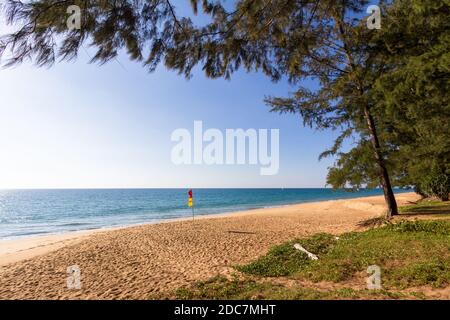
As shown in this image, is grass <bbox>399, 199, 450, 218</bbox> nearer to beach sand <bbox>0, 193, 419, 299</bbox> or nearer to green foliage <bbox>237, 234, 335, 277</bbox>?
green foliage <bbox>237, 234, 335, 277</bbox>

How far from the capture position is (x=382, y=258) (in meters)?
7.53

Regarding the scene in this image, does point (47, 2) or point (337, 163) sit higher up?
point (47, 2)

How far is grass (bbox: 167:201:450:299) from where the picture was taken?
5438 mm

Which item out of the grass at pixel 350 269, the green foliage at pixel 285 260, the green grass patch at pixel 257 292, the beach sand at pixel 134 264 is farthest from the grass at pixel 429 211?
the green grass patch at pixel 257 292

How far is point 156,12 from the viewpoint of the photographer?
5152 mm

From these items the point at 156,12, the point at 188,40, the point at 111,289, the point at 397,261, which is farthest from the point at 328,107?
the point at 111,289

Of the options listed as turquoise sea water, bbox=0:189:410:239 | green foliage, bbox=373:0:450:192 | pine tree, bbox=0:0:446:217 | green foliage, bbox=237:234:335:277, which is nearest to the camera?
pine tree, bbox=0:0:446:217

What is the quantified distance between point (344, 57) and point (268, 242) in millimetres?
10844

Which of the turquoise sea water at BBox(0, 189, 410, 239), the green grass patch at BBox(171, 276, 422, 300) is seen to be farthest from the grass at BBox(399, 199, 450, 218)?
the green grass patch at BBox(171, 276, 422, 300)

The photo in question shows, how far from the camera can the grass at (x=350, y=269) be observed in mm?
5438

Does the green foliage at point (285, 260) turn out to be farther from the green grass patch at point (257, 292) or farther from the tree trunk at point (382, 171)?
the tree trunk at point (382, 171)

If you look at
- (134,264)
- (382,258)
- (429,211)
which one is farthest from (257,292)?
(429,211)

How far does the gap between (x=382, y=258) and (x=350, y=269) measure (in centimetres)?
132
